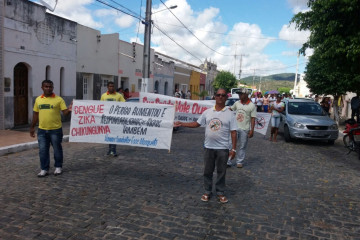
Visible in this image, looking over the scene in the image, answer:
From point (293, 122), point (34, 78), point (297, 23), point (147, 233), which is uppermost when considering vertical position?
point (297, 23)

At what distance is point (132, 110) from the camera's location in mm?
6398

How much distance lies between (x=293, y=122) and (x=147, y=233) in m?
8.83

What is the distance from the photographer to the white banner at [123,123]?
6.08 meters

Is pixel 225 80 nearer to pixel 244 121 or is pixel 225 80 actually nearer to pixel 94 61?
pixel 94 61

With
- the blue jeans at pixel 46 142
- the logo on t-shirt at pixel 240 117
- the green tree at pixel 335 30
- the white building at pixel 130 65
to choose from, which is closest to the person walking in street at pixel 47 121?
the blue jeans at pixel 46 142

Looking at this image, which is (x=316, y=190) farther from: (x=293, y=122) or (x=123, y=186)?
(x=293, y=122)

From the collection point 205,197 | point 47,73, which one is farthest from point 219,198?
point 47,73

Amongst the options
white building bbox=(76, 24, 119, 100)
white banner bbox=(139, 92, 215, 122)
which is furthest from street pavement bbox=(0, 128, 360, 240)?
white building bbox=(76, 24, 119, 100)

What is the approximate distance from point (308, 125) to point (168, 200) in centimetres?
768

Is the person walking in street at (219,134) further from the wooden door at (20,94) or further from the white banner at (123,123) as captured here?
the wooden door at (20,94)

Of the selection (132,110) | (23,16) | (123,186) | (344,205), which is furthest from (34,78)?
(344,205)

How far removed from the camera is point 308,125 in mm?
11102

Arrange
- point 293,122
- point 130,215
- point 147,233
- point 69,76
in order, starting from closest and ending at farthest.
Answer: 1. point 147,233
2. point 130,215
3. point 293,122
4. point 69,76

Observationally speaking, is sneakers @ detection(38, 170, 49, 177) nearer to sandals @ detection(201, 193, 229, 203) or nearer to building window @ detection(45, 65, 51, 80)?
sandals @ detection(201, 193, 229, 203)
